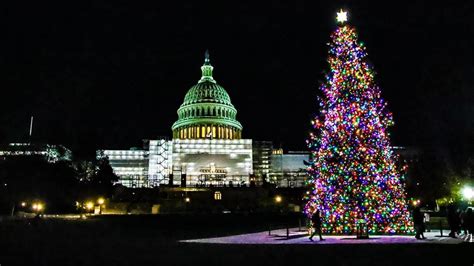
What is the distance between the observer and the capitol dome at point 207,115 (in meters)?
104

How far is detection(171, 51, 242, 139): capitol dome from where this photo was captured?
104062 mm

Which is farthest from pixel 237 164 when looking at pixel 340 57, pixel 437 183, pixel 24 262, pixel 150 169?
pixel 24 262

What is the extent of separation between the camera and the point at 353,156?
2169 cm

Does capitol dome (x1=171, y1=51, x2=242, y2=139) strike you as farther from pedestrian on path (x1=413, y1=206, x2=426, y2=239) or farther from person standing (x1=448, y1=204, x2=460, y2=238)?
pedestrian on path (x1=413, y1=206, x2=426, y2=239)

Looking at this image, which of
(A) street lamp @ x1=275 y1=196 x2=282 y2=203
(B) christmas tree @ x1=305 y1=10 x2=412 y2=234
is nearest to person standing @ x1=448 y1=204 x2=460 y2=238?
(B) christmas tree @ x1=305 y1=10 x2=412 y2=234

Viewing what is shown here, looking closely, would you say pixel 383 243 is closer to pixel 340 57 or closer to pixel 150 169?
pixel 340 57

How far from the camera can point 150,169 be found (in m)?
95.8

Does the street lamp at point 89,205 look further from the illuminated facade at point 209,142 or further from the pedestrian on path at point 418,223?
the pedestrian on path at point 418,223

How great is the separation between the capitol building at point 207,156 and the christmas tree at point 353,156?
6208cm

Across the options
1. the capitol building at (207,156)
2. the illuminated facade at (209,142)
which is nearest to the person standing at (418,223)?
the capitol building at (207,156)

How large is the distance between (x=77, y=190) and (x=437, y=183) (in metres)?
39.5

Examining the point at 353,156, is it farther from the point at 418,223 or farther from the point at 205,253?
the point at 205,253

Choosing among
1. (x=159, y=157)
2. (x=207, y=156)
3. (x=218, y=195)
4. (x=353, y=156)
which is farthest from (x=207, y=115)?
(x=353, y=156)

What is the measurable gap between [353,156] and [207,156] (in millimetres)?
73930
